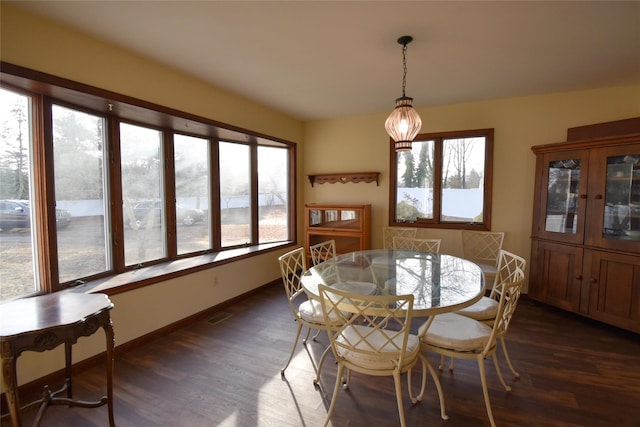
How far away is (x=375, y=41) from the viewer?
88.7 inches

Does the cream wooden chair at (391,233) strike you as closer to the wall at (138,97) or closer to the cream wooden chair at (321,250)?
the cream wooden chair at (321,250)

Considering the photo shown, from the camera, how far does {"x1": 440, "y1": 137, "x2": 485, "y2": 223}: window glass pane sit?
3916 mm

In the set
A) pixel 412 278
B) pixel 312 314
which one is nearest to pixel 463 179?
pixel 412 278

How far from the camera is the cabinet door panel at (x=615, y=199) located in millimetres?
2715

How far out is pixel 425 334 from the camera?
1872 mm

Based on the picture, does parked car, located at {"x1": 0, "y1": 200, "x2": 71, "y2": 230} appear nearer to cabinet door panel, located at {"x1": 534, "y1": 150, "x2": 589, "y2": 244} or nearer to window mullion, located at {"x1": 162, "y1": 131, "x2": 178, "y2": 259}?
window mullion, located at {"x1": 162, "y1": 131, "x2": 178, "y2": 259}

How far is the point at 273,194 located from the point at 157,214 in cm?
174

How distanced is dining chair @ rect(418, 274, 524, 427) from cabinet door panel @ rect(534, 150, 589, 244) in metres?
1.87

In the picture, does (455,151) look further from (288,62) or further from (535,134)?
(288,62)

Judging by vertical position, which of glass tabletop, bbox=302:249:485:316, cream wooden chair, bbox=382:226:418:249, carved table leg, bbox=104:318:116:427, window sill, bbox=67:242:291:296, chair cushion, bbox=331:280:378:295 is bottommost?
carved table leg, bbox=104:318:116:427

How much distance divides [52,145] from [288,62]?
76.4 inches

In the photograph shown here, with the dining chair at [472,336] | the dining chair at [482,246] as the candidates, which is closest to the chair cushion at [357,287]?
the dining chair at [472,336]

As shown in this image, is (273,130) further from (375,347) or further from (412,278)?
(375,347)

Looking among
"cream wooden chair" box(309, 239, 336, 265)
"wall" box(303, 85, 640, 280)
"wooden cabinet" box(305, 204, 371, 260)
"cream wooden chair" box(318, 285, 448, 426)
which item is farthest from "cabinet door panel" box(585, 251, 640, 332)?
"cream wooden chair" box(309, 239, 336, 265)
